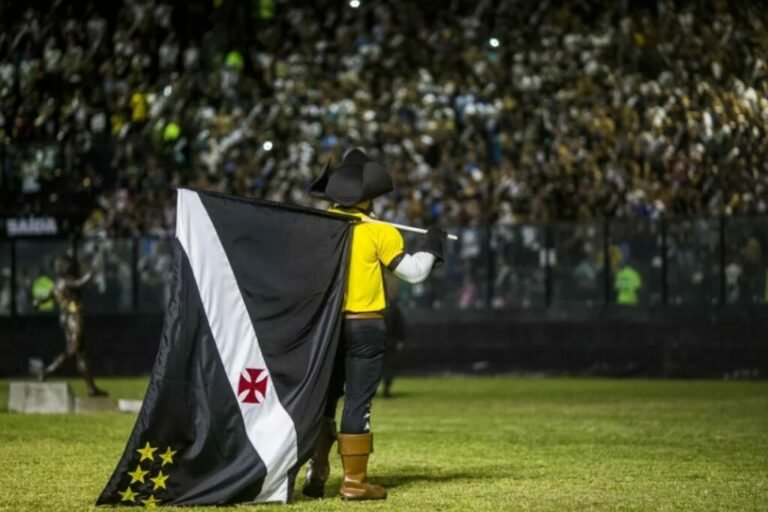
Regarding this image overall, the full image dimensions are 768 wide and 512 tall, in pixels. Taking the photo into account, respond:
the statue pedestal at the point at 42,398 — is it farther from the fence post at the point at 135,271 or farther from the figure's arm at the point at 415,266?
the fence post at the point at 135,271

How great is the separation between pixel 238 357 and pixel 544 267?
68.1ft

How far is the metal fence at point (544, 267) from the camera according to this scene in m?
29.3

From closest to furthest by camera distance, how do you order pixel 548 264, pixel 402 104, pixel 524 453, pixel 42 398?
1. pixel 524 453
2. pixel 42 398
3. pixel 548 264
4. pixel 402 104

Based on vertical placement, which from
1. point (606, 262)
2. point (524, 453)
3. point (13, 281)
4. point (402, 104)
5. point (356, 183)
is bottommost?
point (524, 453)

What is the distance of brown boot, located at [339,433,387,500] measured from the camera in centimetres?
1094

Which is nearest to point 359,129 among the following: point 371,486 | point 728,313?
point 728,313

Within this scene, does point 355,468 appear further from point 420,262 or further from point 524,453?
point 524,453

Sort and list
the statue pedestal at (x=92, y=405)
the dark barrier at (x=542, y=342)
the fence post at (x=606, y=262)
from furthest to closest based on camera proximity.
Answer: the fence post at (x=606, y=262) < the dark barrier at (x=542, y=342) < the statue pedestal at (x=92, y=405)

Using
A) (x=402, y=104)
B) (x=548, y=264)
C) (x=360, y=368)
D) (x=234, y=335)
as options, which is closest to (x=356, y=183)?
(x=360, y=368)

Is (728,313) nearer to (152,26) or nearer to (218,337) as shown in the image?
(152,26)

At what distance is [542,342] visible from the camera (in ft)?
100

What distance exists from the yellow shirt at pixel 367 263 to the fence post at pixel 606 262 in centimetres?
1965

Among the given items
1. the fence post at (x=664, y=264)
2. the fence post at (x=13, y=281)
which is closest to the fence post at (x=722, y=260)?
the fence post at (x=664, y=264)

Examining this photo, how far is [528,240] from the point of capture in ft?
102
